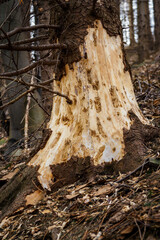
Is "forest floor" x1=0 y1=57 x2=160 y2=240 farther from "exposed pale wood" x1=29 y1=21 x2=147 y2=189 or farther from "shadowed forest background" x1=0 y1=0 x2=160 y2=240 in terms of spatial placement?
"exposed pale wood" x1=29 y1=21 x2=147 y2=189

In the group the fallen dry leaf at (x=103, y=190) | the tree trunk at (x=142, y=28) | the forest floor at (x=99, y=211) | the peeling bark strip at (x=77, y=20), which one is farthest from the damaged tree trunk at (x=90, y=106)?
the tree trunk at (x=142, y=28)

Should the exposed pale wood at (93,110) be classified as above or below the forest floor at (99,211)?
above

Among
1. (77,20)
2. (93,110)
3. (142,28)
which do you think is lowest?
(93,110)

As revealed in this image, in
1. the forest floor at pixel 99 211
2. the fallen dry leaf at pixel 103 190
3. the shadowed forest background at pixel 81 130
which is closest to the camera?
the forest floor at pixel 99 211

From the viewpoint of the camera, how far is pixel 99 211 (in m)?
1.79

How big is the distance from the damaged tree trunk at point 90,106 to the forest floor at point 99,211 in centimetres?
19

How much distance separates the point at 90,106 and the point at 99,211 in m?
1.18

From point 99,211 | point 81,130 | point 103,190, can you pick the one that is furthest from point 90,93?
point 99,211

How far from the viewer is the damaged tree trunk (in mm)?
2486

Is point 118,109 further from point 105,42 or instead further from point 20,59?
point 20,59

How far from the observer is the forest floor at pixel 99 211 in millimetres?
1381

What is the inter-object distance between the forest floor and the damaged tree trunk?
19 cm

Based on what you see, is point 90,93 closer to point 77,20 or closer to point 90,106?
point 90,106

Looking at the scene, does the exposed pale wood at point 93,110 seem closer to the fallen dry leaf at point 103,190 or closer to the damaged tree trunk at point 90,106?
the damaged tree trunk at point 90,106
